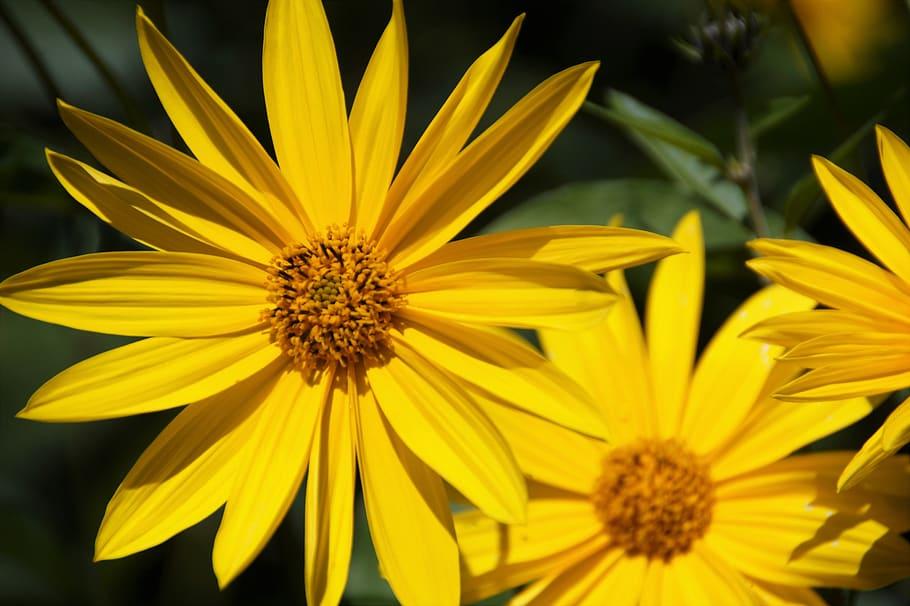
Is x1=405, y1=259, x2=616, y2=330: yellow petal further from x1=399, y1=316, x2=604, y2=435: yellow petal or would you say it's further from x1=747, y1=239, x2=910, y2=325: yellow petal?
x1=747, y1=239, x2=910, y2=325: yellow petal

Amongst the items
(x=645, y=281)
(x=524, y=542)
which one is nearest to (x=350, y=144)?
(x=524, y=542)

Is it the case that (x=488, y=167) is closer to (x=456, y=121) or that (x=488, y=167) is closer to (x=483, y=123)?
(x=456, y=121)

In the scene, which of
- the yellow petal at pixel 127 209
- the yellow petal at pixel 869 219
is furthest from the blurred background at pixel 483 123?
the yellow petal at pixel 127 209

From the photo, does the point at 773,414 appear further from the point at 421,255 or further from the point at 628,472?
the point at 421,255

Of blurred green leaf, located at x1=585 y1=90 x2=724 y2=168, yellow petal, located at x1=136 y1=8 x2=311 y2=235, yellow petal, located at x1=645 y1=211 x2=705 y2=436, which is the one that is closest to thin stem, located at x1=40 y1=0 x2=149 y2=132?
yellow petal, located at x1=136 y1=8 x2=311 y2=235

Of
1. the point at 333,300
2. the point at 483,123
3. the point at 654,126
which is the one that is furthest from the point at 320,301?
the point at 483,123
